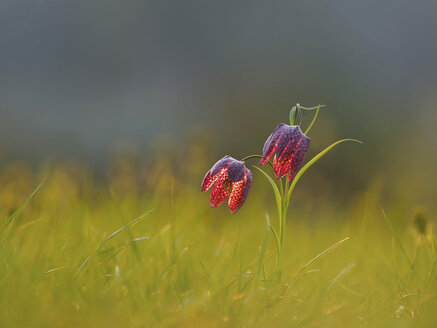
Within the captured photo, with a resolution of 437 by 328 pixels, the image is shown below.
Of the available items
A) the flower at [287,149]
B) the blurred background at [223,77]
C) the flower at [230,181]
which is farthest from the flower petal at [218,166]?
the blurred background at [223,77]

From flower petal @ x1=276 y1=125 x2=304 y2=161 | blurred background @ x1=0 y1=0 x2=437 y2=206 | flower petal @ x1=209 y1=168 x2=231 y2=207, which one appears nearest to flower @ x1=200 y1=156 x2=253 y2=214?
flower petal @ x1=209 y1=168 x2=231 y2=207

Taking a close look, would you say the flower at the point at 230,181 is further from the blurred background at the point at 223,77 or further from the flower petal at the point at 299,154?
the blurred background at the point at 223,77

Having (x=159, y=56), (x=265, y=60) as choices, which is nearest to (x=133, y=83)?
(x=159, y=56)

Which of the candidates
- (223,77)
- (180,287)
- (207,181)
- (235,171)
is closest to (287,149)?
(235,171)

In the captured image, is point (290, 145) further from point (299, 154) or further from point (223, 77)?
point (223, 77)

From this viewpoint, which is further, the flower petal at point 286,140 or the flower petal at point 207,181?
the flower petal at point 207,181
